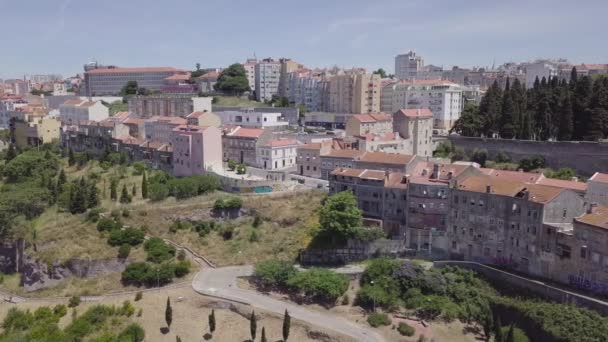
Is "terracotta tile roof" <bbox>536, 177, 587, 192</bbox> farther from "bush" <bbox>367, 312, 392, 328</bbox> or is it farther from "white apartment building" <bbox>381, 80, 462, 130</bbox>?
"white apartment building" <bbox>381, 80, 462, 130</bbox>

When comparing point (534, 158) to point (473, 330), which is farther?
point (534, 158)

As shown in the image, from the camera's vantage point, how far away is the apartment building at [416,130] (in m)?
70.4

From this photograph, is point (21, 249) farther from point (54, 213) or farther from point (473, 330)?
point (473, 330)

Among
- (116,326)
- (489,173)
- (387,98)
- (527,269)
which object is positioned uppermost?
(387,98)

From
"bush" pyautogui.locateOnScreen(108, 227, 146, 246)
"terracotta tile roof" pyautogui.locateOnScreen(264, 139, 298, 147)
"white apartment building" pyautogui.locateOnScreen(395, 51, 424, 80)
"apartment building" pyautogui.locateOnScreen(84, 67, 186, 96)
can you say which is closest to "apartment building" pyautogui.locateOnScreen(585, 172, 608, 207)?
"terracotta tile roof" pyautogui.locateOnScreen(264, 139, 298, 147)

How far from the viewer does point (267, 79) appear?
119 m

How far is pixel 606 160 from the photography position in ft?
177

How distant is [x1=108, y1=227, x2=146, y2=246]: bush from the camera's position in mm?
50812

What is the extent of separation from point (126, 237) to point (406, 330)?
27.3 metres

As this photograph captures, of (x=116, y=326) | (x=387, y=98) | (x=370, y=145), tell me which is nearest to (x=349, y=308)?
(x=116, y=326)

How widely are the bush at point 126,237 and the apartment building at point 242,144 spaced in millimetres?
19571

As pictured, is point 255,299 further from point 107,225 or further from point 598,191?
point 598,191

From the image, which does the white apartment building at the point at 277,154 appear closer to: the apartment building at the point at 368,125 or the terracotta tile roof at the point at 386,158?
the apartment building at the point at 368,125

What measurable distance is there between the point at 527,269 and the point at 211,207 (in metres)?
30.3
